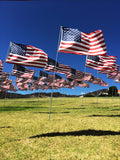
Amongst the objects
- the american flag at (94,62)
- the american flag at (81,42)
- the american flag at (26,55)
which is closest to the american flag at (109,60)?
the american flag at (94,62)

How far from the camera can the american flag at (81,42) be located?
899 centimetres

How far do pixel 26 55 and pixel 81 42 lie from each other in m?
5.37

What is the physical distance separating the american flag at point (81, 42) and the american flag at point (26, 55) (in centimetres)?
306

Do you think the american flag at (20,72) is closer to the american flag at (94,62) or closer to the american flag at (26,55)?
the american flag at (26,55)

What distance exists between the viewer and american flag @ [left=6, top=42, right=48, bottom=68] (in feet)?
34.5

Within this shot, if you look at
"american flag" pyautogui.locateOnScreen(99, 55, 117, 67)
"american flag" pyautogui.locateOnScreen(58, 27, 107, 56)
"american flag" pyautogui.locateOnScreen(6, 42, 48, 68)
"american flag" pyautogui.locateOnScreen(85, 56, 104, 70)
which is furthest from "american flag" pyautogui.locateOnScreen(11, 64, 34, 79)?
"american flag" pyautogui.locateOnScreen(58, 27, 107, 56)

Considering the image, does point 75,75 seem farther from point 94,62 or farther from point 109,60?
point 109,60

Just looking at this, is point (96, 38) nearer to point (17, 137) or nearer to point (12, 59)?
point (12, 59)

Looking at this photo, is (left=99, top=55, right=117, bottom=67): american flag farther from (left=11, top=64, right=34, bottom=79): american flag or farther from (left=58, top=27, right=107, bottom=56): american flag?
(left=11, top=64, right=34, bottom=79): american flag

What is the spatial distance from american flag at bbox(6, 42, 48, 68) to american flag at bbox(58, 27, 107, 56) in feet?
10.0

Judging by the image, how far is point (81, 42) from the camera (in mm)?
9359

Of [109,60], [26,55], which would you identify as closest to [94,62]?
[109,60]

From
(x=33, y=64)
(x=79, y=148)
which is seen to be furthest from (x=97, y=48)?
(x=79, y=148)

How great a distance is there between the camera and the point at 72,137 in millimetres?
5215
